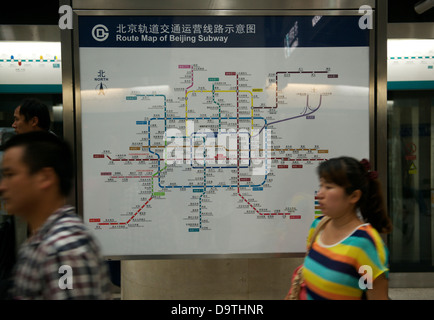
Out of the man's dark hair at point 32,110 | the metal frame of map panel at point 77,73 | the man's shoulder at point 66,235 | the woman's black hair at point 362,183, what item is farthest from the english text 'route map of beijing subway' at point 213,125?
the man's shoulder at point 66,235

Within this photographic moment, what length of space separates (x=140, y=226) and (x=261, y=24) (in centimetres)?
172

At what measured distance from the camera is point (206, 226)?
2.46 m

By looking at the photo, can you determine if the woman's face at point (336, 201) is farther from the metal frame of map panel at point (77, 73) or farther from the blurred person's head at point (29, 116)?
the blurred person's head at point (29, 116)

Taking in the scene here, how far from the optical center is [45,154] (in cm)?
127

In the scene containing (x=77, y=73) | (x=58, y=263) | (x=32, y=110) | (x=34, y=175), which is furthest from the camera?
(x=32, y=110)

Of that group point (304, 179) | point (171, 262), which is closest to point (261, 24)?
point (304, 179)

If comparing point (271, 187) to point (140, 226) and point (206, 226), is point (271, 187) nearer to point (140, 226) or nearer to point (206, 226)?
point (206, 226)

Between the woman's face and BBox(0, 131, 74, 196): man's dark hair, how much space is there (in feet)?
3.92

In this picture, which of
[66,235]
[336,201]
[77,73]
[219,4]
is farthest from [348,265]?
[77,73]

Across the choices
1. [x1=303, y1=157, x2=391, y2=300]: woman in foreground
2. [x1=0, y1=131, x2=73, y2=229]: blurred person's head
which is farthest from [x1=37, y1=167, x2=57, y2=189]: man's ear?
[x1=303, y1=157, x2=391, y2=300]: woman in foreground

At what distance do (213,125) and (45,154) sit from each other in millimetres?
1327

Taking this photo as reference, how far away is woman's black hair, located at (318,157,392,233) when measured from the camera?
167cm

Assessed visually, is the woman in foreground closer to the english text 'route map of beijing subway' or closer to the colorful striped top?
the colorful striped top

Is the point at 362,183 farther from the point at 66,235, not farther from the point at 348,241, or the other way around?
the point at 66,235
